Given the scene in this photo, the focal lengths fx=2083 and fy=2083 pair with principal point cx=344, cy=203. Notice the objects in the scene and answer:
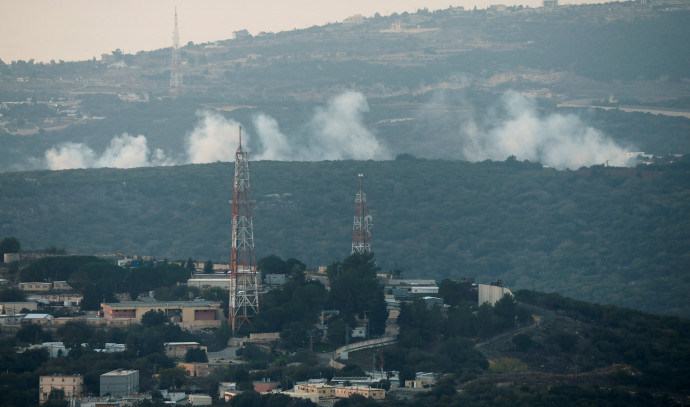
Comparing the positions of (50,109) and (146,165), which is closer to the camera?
(146,165)

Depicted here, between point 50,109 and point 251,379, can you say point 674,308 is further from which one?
point 50,109

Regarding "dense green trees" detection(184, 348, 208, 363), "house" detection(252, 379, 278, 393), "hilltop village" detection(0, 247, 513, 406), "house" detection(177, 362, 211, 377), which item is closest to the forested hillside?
"hilltop village" detection(0, 247, 513, 406)

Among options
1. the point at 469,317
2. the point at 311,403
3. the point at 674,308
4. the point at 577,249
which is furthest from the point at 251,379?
the point at 577,249

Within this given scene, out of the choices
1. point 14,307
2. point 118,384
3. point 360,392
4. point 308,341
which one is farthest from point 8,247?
point 360,392

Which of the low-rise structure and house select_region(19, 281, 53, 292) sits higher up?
house select_region(19, 281, 53, 292)

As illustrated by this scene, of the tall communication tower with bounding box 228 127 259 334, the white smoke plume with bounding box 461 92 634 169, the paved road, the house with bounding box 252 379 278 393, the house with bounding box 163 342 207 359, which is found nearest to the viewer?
the house with bounding box 252 379 278 393

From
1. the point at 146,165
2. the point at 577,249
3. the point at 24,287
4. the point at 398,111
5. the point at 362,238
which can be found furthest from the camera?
the point at 398,111

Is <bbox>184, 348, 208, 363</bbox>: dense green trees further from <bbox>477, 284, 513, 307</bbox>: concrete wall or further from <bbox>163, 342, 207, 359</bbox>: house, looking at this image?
<bbox>477, 284, 513, 307</bbox>: concrete wall
